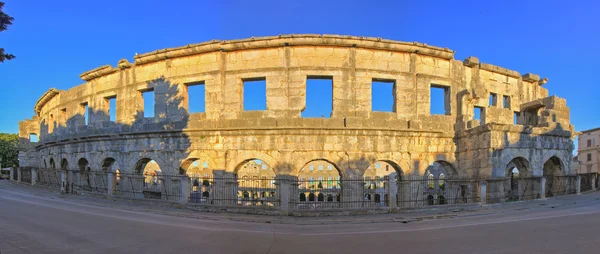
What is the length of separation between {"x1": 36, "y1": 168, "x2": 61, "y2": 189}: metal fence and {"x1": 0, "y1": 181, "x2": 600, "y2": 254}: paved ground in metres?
9.15

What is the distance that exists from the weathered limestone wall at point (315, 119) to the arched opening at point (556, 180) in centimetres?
51


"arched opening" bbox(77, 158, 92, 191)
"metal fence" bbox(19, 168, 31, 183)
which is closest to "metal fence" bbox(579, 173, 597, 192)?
"arched opening" bbox(77, 158, 92, 191)

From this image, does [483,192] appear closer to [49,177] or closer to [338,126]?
[338,126]

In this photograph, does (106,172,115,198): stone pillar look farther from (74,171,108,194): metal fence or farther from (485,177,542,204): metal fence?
(485,177,542,204): metal fence

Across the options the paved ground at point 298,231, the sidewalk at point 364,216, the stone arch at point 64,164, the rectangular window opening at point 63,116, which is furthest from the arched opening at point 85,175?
the paved ground at point 298,231

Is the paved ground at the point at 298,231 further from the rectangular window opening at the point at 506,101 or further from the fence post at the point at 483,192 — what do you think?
the rectangular window opening at the point at 506,101

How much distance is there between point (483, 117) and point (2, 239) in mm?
17804

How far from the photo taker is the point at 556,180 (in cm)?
1495

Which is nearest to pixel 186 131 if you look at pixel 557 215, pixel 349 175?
pixel 349 175

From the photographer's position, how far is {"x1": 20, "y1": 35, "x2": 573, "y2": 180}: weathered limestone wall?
43.9 ft

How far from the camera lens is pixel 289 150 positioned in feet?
43.8

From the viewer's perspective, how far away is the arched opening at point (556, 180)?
14.8m

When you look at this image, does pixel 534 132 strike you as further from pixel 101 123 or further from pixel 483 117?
pixel 101 123

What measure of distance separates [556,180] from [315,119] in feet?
39.5
